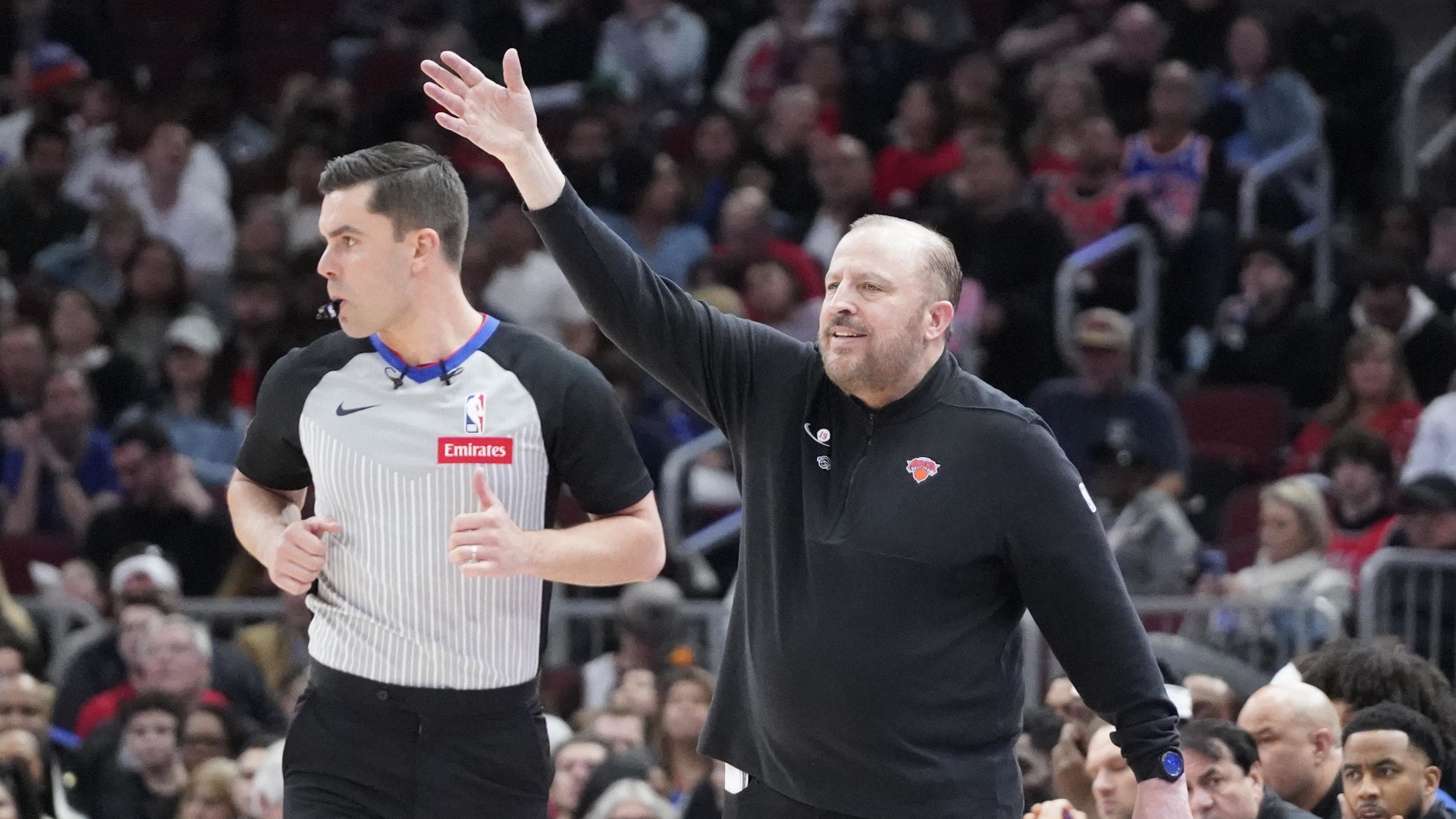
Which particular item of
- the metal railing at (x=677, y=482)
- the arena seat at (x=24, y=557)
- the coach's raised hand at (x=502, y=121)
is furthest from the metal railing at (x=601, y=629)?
the coach's raised hand at (x=502, y=121)

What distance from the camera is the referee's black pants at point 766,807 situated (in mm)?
4039

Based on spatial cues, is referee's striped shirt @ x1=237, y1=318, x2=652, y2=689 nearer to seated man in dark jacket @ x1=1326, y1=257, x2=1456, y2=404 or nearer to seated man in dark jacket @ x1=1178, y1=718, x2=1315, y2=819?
seated man in dark jacket @ x1=1178, y1=718, x2=1315, y2=819

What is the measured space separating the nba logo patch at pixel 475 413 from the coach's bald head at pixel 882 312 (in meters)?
0.67

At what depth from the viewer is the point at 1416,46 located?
14164 mm

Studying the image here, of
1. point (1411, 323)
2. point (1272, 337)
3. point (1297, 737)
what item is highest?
point (1411, 323)

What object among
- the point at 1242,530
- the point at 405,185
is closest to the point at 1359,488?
the point at 1242,530

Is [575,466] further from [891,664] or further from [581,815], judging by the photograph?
[581,815]

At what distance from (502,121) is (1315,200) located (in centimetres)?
935

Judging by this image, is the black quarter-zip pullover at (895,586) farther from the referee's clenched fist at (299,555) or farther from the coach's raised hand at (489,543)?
the referee's clenched fist at (299,555)

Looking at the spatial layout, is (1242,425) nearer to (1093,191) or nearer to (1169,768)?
(1093,191)

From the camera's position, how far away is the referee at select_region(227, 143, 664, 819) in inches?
164

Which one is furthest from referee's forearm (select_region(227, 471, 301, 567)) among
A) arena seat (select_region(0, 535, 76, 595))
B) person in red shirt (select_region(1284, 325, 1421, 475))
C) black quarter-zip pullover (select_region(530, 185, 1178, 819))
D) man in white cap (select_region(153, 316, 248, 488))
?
person in red shirt (select_region(1284, 325, 1421, 475))

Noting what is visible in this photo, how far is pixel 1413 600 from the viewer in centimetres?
844

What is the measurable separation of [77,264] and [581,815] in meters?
6.03
